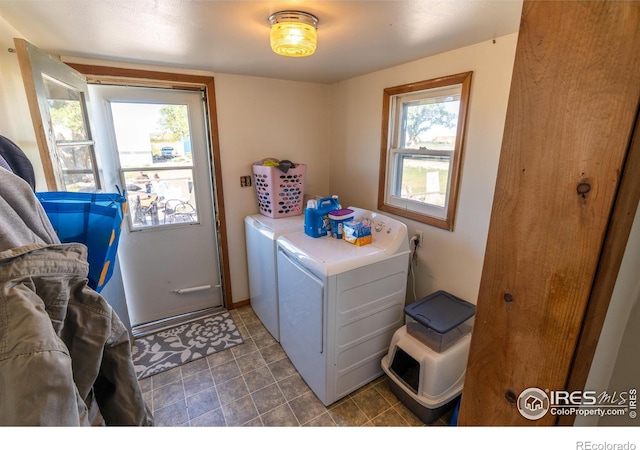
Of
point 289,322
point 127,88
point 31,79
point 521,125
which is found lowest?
point 289,322

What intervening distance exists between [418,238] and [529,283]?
1723 mm

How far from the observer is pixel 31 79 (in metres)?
1.18

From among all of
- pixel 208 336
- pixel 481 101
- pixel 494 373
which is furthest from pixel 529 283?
pixel 208 336

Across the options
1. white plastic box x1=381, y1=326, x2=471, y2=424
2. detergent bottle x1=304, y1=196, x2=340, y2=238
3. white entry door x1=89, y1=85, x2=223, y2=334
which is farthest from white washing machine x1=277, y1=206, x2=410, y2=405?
white entry door x1=89, y1=85, x2=223, y2=334

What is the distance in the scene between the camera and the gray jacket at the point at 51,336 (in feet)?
1.52

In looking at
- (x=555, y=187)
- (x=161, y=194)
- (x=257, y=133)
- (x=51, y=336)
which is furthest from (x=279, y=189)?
(x=555, y=187)

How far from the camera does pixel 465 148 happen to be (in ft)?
5.97

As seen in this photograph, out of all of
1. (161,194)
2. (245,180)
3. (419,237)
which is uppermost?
(245,180)

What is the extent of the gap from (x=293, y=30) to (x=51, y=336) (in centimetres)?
133

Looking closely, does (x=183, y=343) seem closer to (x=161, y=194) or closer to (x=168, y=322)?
(x=168, y=322)

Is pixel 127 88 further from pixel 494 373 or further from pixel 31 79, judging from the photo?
pixel 494 373

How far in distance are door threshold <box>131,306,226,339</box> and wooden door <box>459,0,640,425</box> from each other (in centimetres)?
272

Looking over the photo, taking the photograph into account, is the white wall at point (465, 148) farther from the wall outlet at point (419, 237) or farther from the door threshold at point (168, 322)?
the door threshold at point (168, 322)

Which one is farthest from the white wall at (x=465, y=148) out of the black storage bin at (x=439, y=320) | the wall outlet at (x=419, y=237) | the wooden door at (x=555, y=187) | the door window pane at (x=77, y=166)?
the door window pane at (x=77, y=166)
